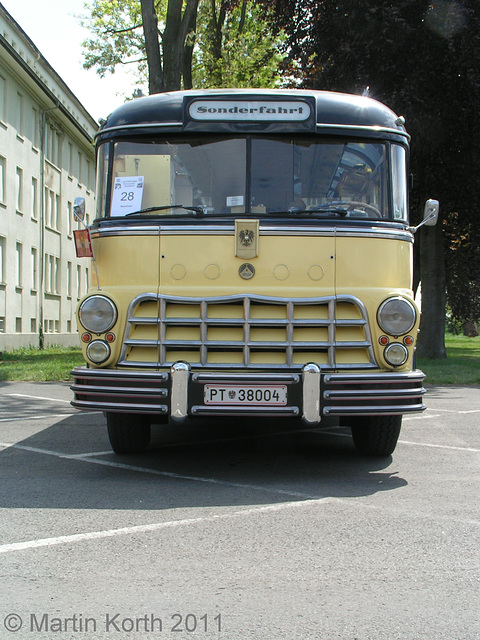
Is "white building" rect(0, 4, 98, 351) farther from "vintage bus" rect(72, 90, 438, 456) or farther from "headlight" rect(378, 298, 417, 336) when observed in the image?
"headlight" rect(378, 298, 417, 336)

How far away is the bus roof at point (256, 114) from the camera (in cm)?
717

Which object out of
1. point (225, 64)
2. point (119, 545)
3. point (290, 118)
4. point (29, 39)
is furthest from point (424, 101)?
point (29, 39)

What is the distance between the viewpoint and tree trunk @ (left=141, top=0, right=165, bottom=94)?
2100 cm

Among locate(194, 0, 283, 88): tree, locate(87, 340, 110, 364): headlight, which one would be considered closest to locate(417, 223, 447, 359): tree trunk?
locate(194, 0, 283, 88): tree

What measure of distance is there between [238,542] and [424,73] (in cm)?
1847

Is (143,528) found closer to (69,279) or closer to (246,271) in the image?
(246,271)

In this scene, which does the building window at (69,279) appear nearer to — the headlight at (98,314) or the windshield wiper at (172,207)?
the windshield wiper at (172,207)

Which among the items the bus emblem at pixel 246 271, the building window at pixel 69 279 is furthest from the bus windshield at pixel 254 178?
the building window at pixel 69 279

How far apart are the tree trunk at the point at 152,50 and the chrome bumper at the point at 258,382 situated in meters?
15.6

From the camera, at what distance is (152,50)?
2105cm

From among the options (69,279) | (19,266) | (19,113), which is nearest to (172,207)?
(19,266)

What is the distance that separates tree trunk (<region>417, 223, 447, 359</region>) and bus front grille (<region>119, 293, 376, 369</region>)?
56.7 ft

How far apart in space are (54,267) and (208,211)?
34.8 meters

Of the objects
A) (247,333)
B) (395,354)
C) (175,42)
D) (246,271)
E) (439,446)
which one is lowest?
(439,446)
